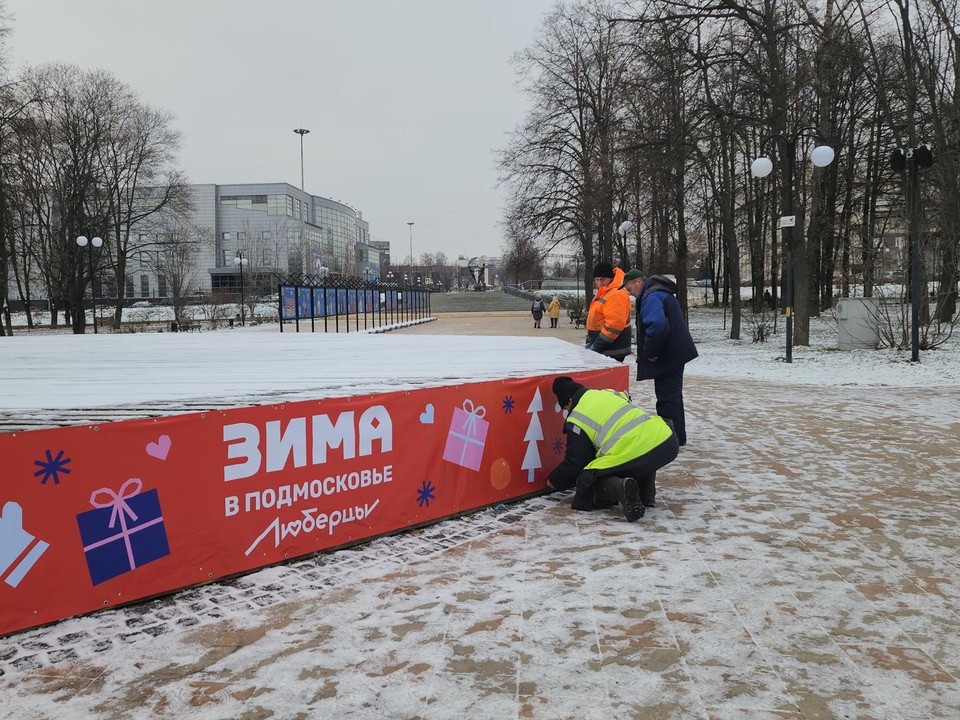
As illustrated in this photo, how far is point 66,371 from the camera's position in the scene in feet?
20.9

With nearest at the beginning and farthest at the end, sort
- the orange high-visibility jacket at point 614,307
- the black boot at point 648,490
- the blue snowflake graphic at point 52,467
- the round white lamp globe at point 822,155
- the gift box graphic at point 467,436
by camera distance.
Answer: the blue snowflake graphic at point 52,467, the gift box graphic at point 467,436, the black boot at point 648,490, the orange high-visibility jacket at point 614,307, the round white lamp globe at point 822,155

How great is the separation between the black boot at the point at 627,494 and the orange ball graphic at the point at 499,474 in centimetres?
79

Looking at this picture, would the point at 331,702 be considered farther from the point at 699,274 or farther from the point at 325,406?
the point at 699,274

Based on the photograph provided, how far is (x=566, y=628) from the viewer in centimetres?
354

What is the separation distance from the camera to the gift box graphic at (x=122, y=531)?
373 cm

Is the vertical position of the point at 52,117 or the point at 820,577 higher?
the point at 52,117

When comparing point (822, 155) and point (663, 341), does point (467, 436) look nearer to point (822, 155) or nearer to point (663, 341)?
point (663, 341)

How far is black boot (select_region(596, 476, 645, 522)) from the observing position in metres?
5.25

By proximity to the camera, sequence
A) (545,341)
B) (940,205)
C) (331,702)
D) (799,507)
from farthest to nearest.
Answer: (940,205), (545,341), (799,507), (331,702)

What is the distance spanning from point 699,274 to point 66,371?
59446mm

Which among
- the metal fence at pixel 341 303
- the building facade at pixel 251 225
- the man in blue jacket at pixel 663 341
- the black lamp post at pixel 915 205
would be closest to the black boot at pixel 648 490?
the man in blue jacket at pixel 663 341

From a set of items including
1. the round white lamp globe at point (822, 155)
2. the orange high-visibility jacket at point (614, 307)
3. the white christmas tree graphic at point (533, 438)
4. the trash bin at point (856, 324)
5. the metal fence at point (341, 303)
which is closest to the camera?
the white christmas tree graphic at point (533, 438)

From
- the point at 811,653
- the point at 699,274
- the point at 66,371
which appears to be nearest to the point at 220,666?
the point at 811,653

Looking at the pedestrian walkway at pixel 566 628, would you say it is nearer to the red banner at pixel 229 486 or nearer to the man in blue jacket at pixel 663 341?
the red banner at pixel 229 486
